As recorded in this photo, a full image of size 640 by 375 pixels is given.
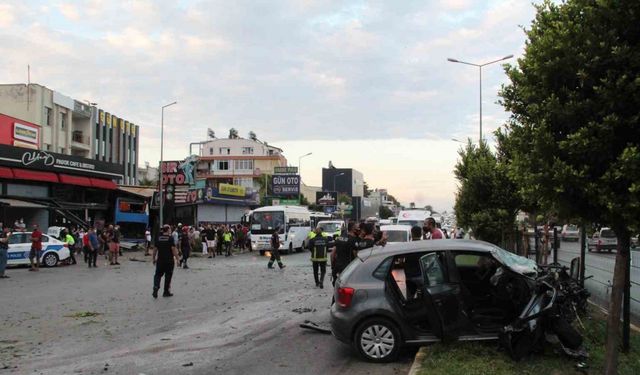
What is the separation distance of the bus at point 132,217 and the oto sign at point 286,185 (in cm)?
2488

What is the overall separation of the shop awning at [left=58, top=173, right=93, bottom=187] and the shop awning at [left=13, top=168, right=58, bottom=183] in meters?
0.62

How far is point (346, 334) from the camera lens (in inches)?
286

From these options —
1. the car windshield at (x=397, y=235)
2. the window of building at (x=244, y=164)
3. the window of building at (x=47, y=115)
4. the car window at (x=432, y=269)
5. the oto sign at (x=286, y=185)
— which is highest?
the window of building at (x=244, y=164)

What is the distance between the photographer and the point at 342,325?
287 inches

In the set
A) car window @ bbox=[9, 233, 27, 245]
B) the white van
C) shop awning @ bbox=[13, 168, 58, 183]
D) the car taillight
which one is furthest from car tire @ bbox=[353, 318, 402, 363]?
shop awning @ bbox=[13, 168, 58, 183]

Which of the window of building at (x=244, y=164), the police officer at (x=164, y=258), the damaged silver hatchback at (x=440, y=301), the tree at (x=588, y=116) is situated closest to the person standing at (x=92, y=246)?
the police officer at (x=164, y=258)

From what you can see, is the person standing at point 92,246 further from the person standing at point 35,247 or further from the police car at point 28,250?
the person standing at point 35,247

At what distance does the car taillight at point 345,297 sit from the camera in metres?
7.27

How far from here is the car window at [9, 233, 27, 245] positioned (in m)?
22.5

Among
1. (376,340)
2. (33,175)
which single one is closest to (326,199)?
(33,175)

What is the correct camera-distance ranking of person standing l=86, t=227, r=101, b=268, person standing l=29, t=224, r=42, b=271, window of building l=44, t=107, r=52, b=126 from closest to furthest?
person standing l=29, t=224, r=42, b=271 → person standing l=86, t=227, r=101, b=268 → window of building l=44, t=107, r=52, b=126

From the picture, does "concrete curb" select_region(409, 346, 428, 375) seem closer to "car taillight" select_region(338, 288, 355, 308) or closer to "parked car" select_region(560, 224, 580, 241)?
"car taillight" select_region(338, 288, 355, 308)

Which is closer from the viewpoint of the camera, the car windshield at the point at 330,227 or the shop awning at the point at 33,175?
the shop awning at the point at 33,175

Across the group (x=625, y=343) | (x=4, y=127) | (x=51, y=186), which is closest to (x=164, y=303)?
(x=625, y=343)
